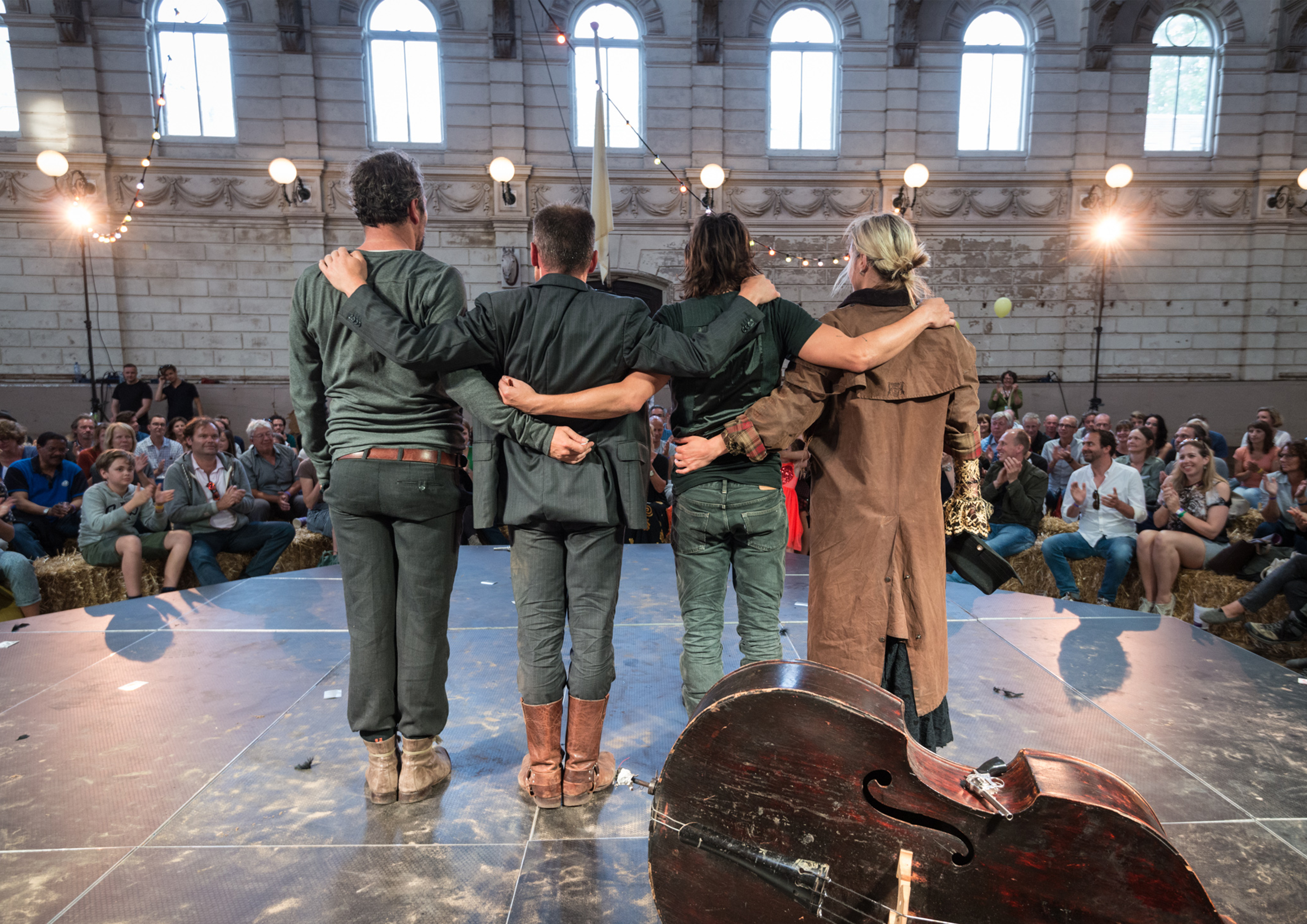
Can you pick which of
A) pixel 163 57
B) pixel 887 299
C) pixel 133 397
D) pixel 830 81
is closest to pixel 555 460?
pixel 887 299

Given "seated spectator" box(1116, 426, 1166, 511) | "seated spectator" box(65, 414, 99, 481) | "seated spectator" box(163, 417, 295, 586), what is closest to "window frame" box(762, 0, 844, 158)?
"seated spectator" box(1116, 426, 1166, 511)

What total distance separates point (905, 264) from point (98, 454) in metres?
7.73

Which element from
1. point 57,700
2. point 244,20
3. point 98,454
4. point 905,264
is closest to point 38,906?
point 57,700

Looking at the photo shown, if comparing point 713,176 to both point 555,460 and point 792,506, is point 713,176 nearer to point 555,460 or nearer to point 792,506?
→ point 792,506

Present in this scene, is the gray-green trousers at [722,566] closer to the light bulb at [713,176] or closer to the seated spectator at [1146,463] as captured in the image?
the seated spectator at [1146,463]

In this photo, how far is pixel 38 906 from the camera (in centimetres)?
171

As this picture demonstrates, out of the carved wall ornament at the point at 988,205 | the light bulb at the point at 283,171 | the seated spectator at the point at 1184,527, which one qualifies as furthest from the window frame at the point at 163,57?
the seated spectator at the point at 1184,527

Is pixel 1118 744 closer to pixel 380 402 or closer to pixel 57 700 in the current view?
pixel 380 402

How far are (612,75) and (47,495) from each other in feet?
31.9

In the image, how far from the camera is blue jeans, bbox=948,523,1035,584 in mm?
5312

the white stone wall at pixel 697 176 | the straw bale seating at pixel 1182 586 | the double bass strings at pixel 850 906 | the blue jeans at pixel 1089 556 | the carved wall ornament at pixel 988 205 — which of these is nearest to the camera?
the double bass strings at pixel 850 906

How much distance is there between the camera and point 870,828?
1.22 m

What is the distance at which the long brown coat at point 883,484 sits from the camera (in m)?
1.96

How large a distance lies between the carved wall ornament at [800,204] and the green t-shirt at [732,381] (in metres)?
10.2
